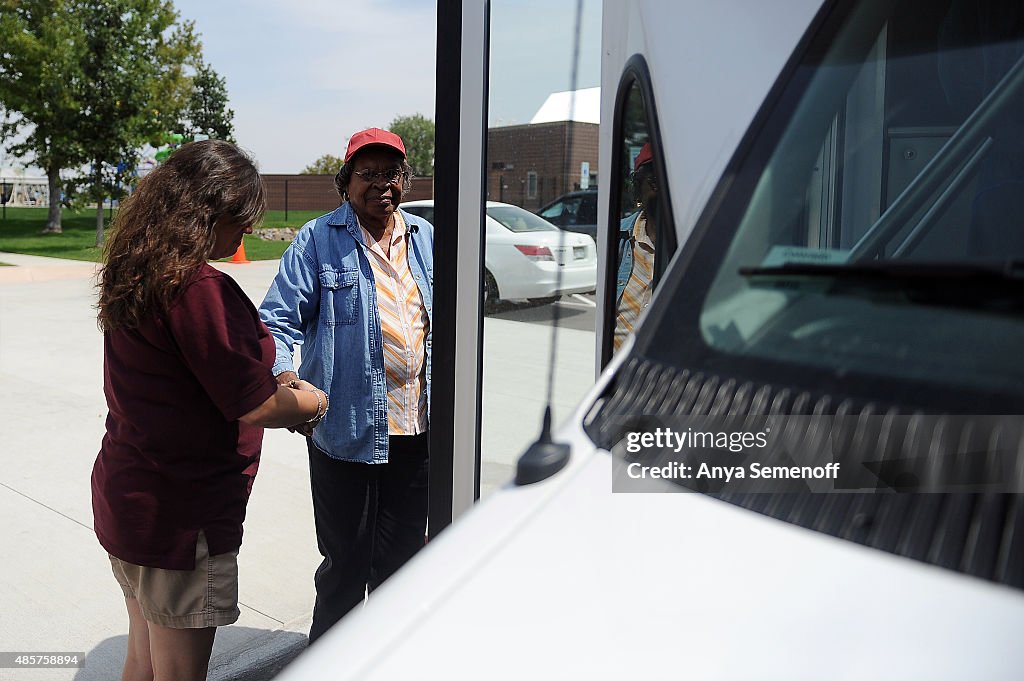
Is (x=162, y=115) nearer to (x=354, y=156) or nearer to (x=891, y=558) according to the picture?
(x=354, y=156)

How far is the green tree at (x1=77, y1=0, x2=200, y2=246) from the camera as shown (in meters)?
24.6

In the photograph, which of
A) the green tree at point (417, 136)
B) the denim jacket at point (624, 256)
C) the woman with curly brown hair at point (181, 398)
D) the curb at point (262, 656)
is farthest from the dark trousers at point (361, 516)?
the green tree at point (417, 136)

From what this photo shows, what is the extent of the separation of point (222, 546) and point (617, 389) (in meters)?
1.43

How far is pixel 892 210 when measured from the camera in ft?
5.67

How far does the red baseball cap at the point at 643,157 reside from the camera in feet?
7.10

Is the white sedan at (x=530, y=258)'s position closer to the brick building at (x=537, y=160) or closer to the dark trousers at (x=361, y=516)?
the brick building at (x=537, y=160)

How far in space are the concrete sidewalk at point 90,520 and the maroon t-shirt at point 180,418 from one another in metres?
0.34

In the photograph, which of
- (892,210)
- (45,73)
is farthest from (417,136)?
(892,210)

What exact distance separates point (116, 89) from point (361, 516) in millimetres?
24274

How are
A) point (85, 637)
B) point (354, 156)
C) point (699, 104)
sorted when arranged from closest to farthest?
point (699, 104), point (354, 156), point (85, 637)

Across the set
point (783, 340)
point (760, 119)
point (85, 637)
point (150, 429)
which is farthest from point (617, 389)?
point (85, 637)

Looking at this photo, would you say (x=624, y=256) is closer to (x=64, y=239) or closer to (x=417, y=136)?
(x=64, y=239)

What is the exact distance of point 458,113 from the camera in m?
2.77

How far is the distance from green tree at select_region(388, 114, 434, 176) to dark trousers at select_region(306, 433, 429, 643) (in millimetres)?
45055
